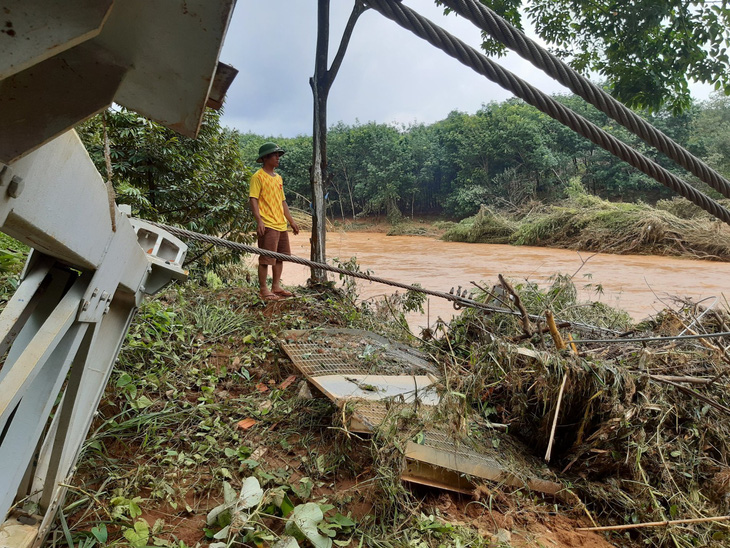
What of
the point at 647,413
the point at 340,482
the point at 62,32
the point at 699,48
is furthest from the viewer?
the point at 699,48

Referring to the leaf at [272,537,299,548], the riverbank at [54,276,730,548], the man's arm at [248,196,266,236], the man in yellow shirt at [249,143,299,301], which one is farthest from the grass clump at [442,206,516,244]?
the leaf at [272,537,299,548]

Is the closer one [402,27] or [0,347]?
[402,27]

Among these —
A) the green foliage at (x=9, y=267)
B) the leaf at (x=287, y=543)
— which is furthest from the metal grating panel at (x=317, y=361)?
the green foliage at (x=9, y=267)

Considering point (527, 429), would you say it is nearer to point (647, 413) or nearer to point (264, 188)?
point (647, 413)

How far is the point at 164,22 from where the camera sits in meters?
0.69

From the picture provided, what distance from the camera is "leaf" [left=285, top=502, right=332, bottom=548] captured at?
158cm

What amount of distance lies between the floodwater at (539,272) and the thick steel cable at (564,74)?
17.6 ft

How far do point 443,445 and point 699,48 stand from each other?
619 centimetres

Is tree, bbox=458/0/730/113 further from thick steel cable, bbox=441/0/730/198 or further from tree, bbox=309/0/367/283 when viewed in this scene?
thick steel cable, bbox=441/0/730/198

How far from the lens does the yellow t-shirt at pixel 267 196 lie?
4559 mm

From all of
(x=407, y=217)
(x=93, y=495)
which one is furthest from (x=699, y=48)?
(x=407, y=217)

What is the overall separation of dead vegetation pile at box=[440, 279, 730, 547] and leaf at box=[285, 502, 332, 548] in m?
0.80

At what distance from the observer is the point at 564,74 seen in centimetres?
86

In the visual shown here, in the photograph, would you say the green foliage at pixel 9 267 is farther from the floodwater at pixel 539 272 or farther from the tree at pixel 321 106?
the floodwater at pixel 539 272
